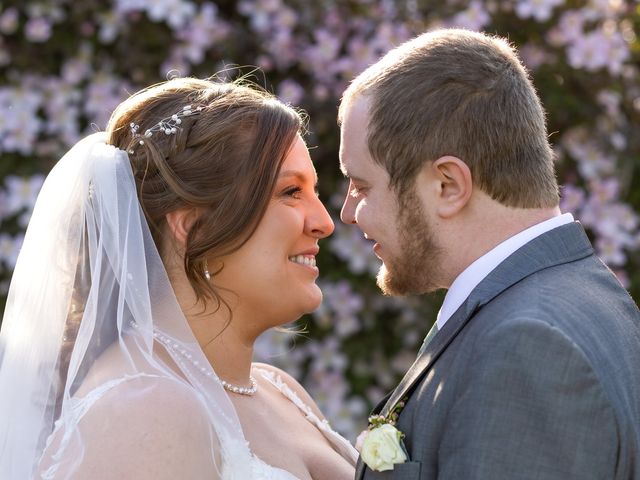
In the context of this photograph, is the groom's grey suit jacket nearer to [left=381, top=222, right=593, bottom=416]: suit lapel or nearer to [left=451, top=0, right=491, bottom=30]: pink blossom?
[left=381, top=222, right=593, bottom=416]: suit lapel

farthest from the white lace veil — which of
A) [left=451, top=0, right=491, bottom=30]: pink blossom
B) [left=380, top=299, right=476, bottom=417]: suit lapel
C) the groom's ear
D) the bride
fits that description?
[left=451, top=0, right=491, bottom=30]: pink blossom

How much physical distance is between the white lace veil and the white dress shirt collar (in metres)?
0.69

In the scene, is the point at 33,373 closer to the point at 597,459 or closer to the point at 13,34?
the point at 597,459

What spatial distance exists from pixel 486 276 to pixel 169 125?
1.05m

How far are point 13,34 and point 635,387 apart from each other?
3447mm

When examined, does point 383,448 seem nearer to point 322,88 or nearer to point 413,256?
point 413,256

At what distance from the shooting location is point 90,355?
277 centimetres

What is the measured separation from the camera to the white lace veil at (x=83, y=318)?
272 cm

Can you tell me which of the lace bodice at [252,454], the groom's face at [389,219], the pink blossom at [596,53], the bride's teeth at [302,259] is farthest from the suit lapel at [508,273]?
the pink blossom at [596,53]

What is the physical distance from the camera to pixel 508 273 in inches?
92.7

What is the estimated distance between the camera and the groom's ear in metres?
2.43

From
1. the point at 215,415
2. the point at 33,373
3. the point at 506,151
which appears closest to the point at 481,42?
the point at 506,151

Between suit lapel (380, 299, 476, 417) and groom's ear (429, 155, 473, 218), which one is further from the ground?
groom's ear (429, 155, 473, 218)

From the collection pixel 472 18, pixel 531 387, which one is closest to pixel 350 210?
pixel 531 387
